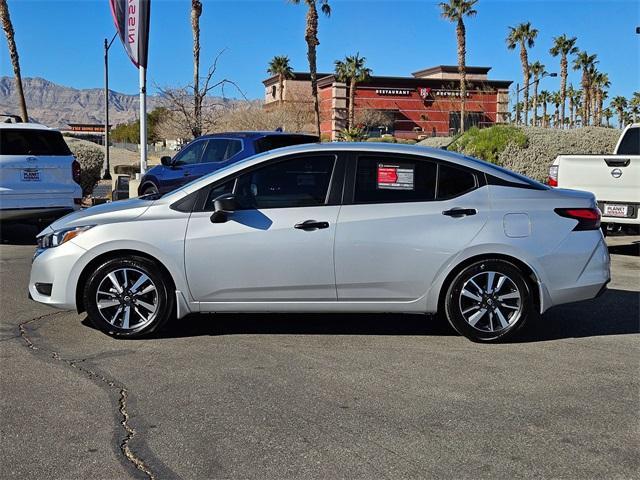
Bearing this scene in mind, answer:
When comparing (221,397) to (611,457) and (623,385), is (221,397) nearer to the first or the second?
(611,457)

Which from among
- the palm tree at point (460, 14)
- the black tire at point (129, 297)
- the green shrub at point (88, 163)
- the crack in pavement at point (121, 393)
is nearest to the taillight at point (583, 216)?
the black tire at point (129, 297)

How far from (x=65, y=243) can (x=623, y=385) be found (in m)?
4.39

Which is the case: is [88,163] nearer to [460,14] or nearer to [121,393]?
[121,393]

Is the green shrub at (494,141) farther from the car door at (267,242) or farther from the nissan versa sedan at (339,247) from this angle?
the car door at (267,242)

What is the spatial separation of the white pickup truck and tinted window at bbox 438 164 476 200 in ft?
17.5

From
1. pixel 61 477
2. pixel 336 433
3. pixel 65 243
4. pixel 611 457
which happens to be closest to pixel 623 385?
pixel 611 457

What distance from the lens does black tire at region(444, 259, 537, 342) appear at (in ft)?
18.5

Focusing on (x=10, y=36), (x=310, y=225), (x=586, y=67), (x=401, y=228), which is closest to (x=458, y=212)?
(x=401, y=228)

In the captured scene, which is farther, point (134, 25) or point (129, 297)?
point (134, 25)

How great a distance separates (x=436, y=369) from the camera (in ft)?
16.6

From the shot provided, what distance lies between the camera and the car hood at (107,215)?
5711 millimetres

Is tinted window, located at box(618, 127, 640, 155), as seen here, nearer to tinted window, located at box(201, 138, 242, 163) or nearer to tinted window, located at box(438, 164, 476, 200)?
tinted window, located at box(201, 138, 242, 163)

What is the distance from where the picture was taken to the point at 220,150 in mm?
12008

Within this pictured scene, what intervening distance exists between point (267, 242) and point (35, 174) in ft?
21.4
